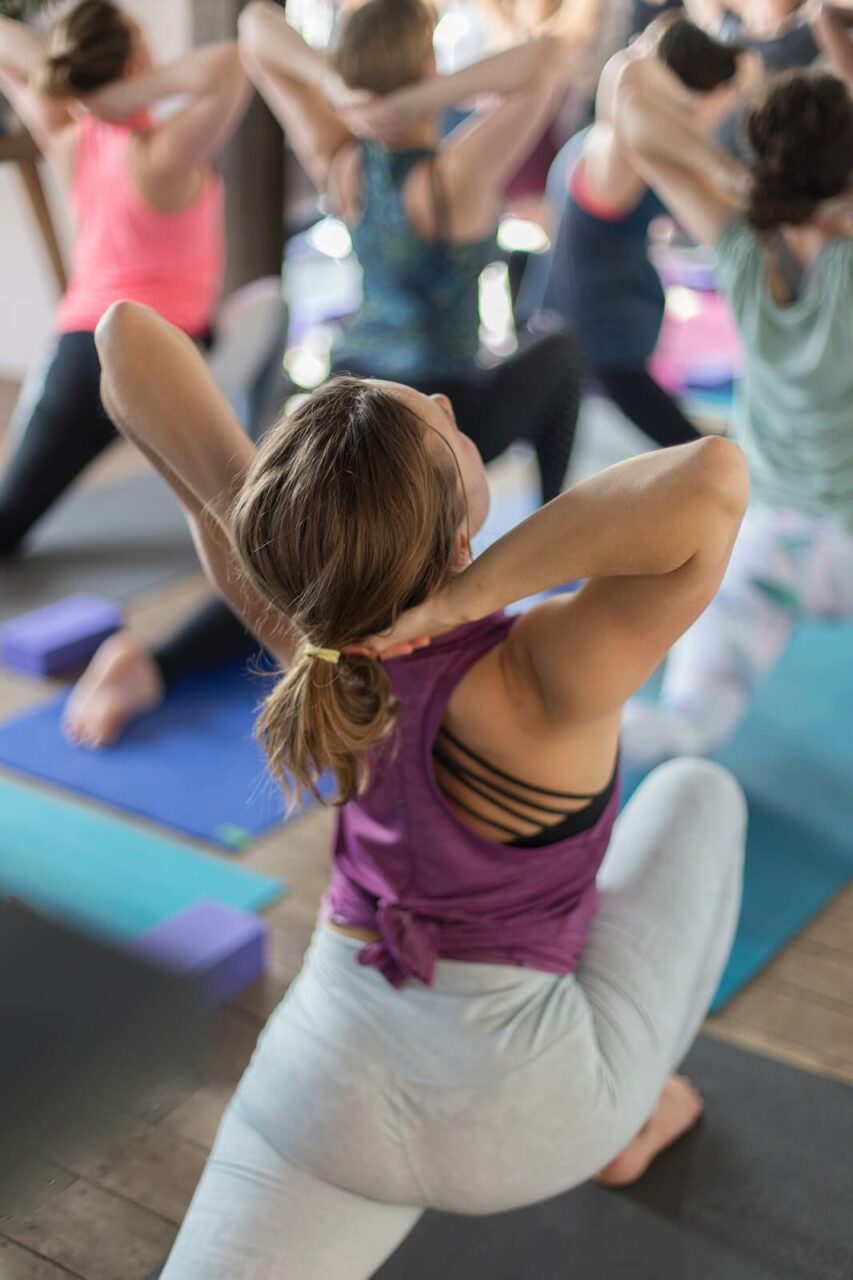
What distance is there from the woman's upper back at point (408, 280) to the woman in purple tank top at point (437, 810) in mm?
1582

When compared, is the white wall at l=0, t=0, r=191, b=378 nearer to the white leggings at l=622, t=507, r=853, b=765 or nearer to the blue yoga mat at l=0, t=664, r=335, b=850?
the blue yoga mat at l=0, t=664, r=335, b=850

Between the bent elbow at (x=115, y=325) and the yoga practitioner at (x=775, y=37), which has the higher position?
the bent elbow at (x=115, y=325)

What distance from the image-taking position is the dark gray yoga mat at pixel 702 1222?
5.41ft

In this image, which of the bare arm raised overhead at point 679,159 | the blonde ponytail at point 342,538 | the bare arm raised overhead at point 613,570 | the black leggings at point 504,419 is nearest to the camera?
the blonde ponytail at point 342,538

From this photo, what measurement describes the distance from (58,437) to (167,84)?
88 cm

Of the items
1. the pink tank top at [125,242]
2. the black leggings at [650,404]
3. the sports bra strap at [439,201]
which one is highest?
the sports bra strap at [439,201]

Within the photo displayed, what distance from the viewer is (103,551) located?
392 centimetres

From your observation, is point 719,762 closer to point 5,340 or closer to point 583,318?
point 583,318

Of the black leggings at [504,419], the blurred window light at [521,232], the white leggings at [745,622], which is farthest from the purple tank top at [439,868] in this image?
the blurred window light at [521,232]

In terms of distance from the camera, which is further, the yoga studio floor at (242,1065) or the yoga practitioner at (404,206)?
the yoga practitioner at (404,206)

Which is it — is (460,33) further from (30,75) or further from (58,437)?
(58,437)

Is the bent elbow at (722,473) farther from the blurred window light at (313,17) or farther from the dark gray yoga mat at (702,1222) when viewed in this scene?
the blurred window light at (313,17)

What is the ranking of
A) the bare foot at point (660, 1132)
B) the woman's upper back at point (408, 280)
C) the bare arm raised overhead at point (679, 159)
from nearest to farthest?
1. the bare foot at point (660, 1132)
2. the bare arm raised overhead at point (679, 159)
3. the woman's upper back at point (408, 280)

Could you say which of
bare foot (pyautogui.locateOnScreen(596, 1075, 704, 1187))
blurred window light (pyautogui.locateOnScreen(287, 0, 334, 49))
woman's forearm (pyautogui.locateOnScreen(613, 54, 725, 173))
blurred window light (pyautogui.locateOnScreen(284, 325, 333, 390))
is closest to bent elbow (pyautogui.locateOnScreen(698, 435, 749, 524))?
bare foot (pyautogui.locateOnScreen(596, 1075, 704, 1187))
